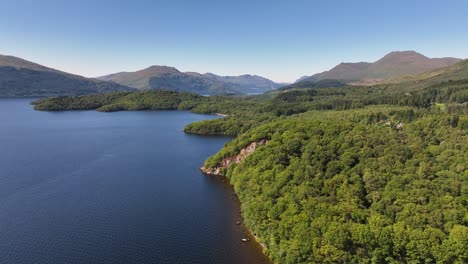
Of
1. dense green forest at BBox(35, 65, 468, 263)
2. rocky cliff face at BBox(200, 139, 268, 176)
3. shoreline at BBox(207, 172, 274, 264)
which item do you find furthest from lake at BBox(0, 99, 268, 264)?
dense green forest at BBox(35, 65, 468, 263)

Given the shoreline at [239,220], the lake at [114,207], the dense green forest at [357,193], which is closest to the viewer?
the dense green forest at [357,193]

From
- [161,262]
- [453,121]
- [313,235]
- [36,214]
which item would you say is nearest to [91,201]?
[36,214]

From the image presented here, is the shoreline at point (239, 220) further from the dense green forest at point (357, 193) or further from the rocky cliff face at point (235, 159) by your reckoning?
the rocky cliff face at point (235, 159)

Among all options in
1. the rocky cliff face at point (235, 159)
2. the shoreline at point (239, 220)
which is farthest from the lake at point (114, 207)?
the rocky cliff face at point (235, 159)

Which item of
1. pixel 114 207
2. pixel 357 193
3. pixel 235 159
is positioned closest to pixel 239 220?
pixel 357 193

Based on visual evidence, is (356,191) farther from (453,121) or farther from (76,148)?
(76,148)

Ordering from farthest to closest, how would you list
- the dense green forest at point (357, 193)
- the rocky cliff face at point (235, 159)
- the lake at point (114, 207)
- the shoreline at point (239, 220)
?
the rocky cliff face at point (235, 159) → the shoreline at point (239, 220) → the lake at point (114, 207) → the dense green forest at point (357, 193)

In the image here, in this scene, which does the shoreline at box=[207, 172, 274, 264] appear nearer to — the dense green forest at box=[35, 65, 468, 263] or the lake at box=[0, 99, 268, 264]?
the lake at box=[0, 99, 268, 264]
